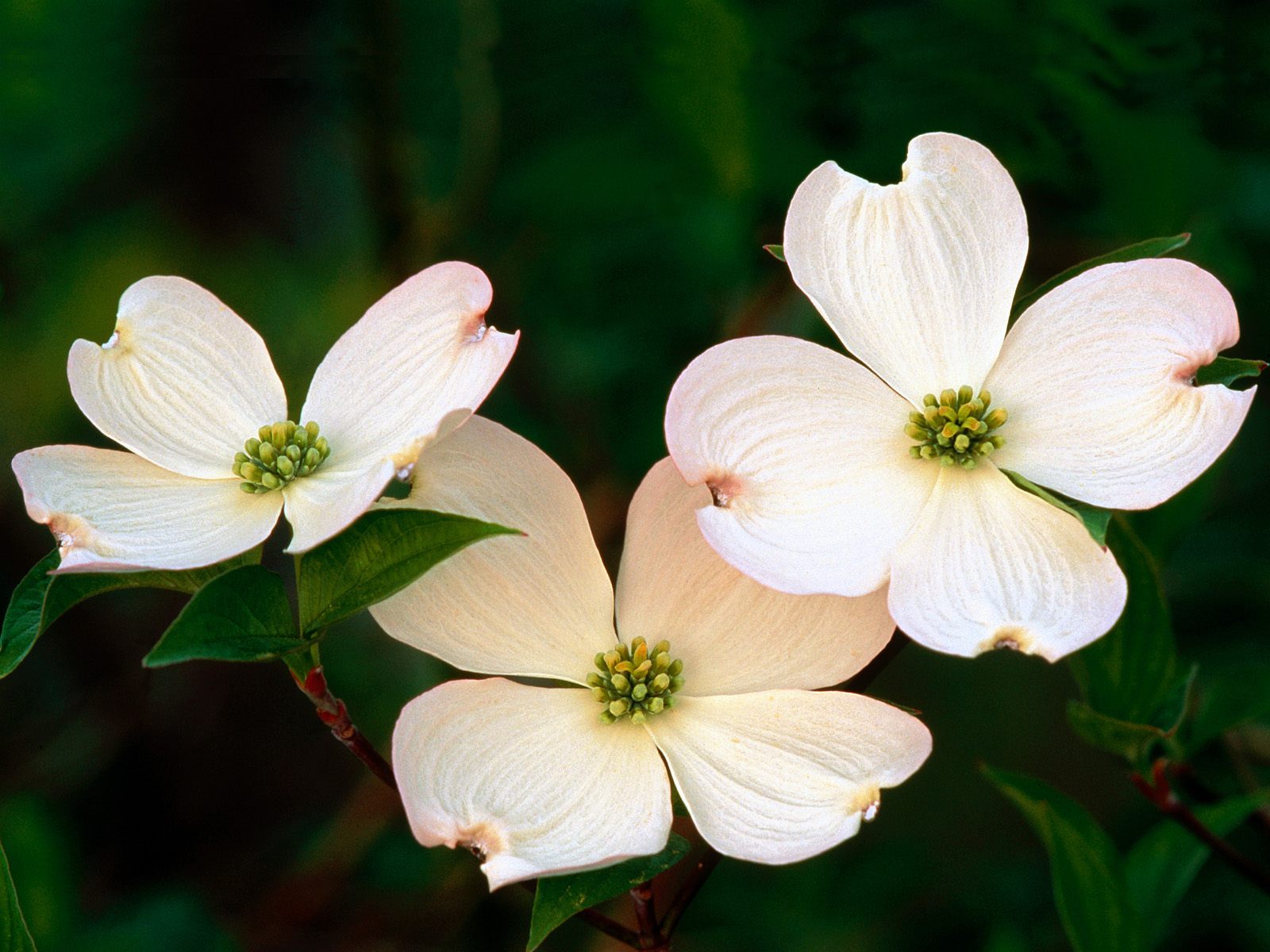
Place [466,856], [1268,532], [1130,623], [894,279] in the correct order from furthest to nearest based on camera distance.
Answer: [1268,532] → [466,856] → [1130,623] → [894,279]

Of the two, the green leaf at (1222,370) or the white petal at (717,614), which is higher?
the green leaf at (1222,370)

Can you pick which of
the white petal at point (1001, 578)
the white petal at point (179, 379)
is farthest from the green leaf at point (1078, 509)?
the white petal at point (179, 379)

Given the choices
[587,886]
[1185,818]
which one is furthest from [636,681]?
[1185,818]

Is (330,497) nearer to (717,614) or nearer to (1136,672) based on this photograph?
(717,614)

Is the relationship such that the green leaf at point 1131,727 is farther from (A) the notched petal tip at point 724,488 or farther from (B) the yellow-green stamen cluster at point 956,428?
(A) the notched petal tip at point 724,488

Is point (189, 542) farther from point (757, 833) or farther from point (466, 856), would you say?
point (466, 856)

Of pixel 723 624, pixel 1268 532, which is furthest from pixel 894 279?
pixel 1268 532

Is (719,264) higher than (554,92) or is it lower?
lower

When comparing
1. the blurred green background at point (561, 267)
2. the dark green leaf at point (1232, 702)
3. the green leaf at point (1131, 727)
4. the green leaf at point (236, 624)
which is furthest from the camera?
the blurred green background at point (561, 267)
